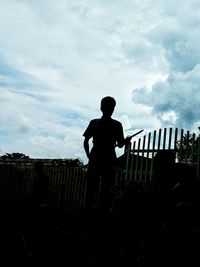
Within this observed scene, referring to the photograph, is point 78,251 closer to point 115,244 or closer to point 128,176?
point 115,244

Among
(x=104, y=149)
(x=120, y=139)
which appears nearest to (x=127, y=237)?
(x=104, y=149)

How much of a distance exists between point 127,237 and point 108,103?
307cm

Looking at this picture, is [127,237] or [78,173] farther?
[78,173]

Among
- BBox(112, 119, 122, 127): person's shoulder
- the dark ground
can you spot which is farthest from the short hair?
the dark ground

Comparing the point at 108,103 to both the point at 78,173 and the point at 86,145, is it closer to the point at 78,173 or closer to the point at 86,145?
the point at 86,145

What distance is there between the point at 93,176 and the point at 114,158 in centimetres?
38

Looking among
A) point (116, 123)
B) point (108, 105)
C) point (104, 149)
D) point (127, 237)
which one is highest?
point (108, 105)

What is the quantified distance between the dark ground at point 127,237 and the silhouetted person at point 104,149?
4.94ft

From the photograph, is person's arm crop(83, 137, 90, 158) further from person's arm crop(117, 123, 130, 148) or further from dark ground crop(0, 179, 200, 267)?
dark ground crop(0, 179, 200, 267)

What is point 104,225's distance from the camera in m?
3.23

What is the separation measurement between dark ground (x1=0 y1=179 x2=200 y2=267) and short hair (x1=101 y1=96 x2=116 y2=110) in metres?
1.95

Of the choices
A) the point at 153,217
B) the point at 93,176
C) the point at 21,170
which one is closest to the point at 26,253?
the point at 153,217

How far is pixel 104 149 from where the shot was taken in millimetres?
5395

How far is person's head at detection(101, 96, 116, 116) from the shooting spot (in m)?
5.41
